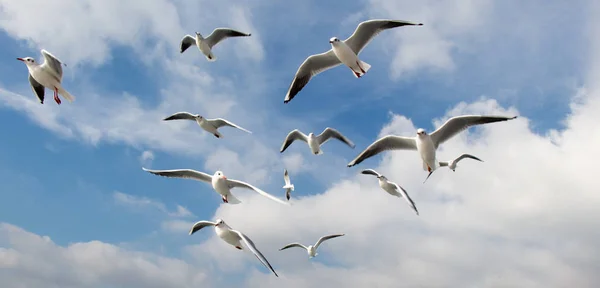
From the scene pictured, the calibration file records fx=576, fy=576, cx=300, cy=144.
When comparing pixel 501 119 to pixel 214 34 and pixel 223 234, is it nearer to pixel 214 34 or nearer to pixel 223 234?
pixel 223 234

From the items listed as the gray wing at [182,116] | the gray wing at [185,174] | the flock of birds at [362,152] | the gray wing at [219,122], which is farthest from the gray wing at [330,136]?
the gray wing at [185,174]

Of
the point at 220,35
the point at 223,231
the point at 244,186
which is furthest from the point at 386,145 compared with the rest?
the point at 220,35

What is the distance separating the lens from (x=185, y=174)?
16391 millimetres

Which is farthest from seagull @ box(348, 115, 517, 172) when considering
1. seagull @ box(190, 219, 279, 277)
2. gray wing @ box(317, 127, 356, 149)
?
gray wing @ box(317, 127, 356, 149)

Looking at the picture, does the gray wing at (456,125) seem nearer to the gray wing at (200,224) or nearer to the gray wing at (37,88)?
the gray wing at (200,224)

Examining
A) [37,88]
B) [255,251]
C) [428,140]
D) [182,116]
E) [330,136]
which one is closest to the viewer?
[255,251]

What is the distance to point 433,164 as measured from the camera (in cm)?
1556

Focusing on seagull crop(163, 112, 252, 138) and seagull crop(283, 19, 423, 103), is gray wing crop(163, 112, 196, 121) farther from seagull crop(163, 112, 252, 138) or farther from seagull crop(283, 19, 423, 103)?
seagull crop(283, 19, 423, 103)

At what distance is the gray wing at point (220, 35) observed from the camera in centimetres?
2078

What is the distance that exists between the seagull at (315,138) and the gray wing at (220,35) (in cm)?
464

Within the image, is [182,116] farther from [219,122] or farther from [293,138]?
[293,138]

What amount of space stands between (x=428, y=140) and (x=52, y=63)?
33.0ft

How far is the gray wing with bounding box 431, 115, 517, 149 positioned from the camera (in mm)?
14477

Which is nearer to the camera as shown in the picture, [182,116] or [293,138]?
[182,116]
